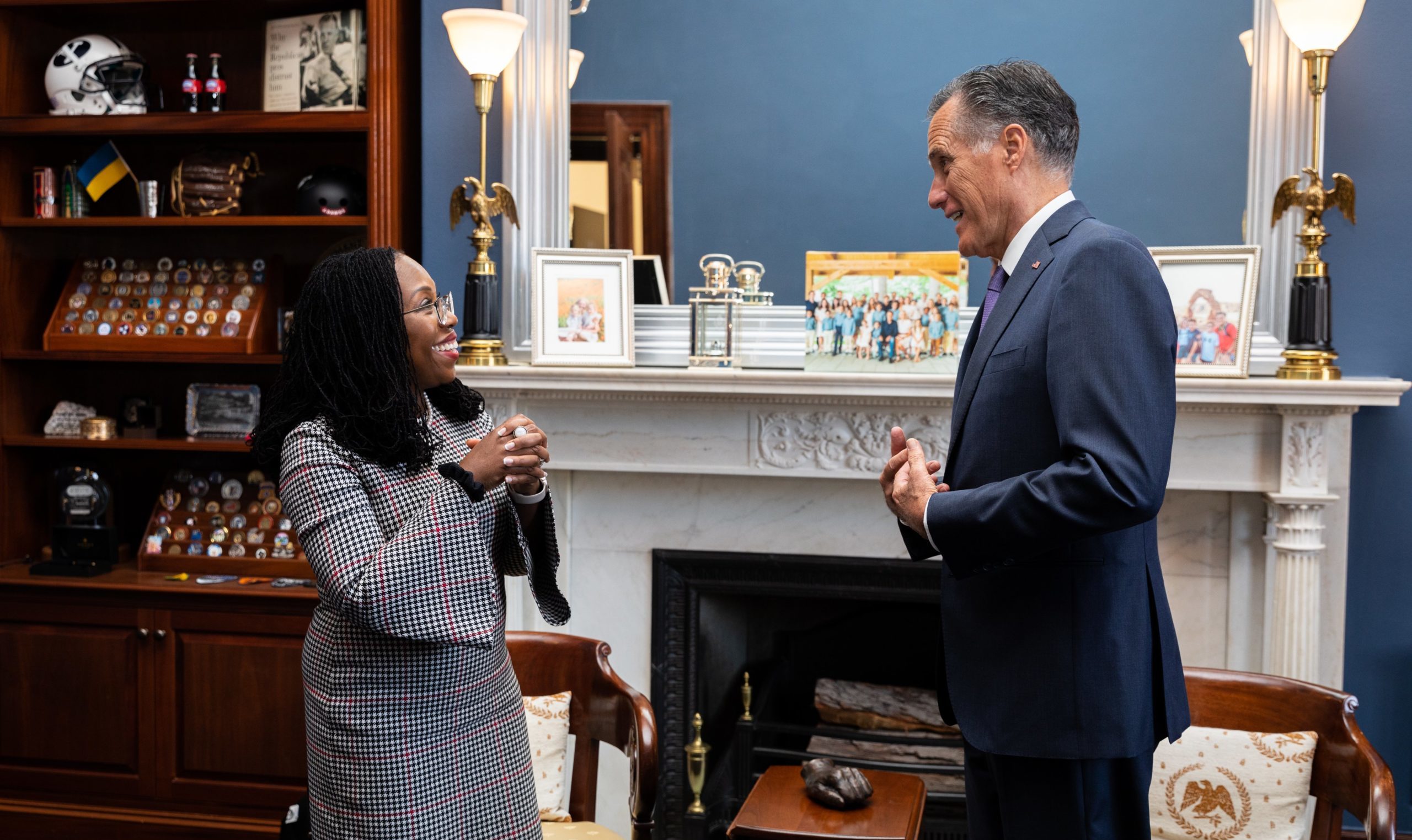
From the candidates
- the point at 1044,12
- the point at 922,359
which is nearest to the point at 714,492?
the point at 922,359

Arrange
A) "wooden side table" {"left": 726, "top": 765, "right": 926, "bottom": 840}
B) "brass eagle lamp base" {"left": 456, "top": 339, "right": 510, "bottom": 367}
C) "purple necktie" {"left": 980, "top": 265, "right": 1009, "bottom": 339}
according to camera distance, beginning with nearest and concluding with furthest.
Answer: "purple necktie" {"left": 980, "top": 265, "right": 1009, "bottom": 339}, "wooden side table" {"left": 726, "top": 765, "right": 926, "bottom": 840}, "brass eagle lamp base" {"left": 456, "top": 339, "right": 510, "bottom": 367}

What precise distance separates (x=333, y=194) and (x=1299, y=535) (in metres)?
2.60

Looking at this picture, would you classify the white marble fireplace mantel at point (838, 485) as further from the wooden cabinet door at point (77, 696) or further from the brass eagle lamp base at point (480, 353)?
the wooden cabinet door at point (77, 696)

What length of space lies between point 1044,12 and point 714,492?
4.81ft

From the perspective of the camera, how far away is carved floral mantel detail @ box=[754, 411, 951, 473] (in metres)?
2.70

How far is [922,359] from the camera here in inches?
105

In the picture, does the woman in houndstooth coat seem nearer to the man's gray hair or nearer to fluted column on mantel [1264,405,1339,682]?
the man's gray hair

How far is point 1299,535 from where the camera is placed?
8.25ft

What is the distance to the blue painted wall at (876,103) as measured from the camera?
269cm

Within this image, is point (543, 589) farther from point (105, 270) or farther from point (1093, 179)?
point (105, 270)

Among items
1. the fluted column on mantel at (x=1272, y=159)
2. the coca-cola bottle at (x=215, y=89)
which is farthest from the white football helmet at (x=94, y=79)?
the fluted column on mantel at (x=1272, y=159)

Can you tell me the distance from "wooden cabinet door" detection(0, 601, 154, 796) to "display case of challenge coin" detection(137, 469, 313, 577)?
206 millimetres

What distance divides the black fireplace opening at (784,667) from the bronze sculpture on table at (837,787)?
0.46 meters

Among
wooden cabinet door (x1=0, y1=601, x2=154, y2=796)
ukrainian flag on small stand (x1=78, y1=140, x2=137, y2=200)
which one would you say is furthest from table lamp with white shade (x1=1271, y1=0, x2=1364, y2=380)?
ukrainian flag on small stand (x1=78, y1=140, x2=137, y2=200)
